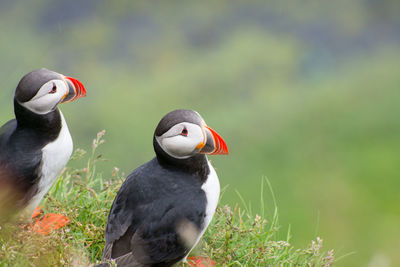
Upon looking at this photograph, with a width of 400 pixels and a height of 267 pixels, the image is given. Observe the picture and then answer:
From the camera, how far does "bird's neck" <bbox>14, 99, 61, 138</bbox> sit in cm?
360

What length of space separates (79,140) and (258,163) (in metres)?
1.83

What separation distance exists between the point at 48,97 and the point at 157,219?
94 centimetres

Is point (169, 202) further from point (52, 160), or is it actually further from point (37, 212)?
point (37, 212)

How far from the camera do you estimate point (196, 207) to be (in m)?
3.23

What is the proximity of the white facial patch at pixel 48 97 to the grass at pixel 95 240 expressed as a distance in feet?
1.15

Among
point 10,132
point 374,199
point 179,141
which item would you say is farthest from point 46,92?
point 374,199

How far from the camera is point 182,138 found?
3178mm

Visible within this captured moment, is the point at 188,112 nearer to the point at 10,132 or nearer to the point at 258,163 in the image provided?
the point at 10,132

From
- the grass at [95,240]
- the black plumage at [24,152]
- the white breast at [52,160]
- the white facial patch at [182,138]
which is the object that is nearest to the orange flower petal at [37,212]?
the grass at [95,240]

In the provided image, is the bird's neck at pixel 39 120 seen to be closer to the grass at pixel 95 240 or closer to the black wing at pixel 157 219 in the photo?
the grass at pixel 95 240

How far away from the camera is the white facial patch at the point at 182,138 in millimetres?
3146

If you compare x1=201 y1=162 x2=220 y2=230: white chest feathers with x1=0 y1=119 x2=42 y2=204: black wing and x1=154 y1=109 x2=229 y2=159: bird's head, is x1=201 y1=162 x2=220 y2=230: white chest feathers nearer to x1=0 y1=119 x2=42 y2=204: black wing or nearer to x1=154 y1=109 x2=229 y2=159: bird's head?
x1=154 y1=109 x2=229 y2=159: bird's head

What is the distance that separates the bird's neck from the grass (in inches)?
10.1

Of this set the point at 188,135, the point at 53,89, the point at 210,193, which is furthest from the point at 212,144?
the point at 53,89
